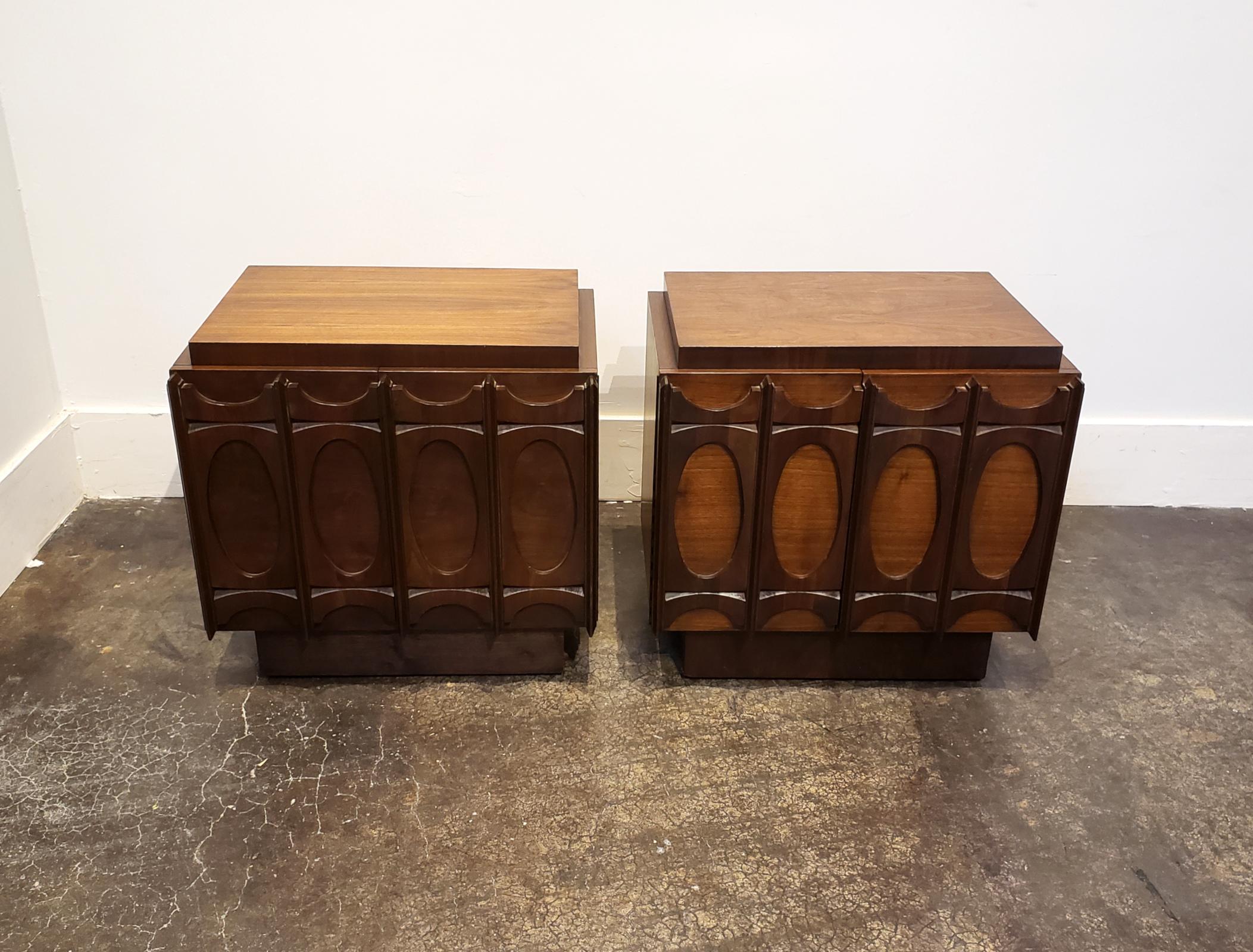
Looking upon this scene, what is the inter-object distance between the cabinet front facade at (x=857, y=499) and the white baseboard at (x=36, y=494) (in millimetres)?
1621

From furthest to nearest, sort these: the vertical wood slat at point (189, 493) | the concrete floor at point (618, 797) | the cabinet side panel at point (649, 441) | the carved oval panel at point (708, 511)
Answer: the cabinet side panel at point (649, 441), the carved oval panel at point (708, 511), the vertical wood slat at point (189, 493), the concrete floor at point (618, 797)

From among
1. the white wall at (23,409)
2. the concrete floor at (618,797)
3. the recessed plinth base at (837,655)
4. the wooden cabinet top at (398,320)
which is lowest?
the concrete floor at (618,797)

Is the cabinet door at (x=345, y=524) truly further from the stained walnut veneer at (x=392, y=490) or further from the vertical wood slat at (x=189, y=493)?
the vertical wood slat at (x=189, y=493)

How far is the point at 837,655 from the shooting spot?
2.37 metres

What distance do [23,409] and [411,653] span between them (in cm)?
128

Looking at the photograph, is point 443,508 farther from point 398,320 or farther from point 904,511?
point 904,511

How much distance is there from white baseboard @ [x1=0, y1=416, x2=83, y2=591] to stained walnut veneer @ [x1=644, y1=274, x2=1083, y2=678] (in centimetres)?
158

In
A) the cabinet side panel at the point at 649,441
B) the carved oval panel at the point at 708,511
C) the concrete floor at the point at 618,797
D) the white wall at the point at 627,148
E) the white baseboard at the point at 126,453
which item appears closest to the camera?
the concrete floor at the point at 618,797

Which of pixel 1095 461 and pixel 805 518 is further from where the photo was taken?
pixel 1095 461

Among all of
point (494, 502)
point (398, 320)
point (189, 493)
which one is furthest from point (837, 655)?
point (189, 493)

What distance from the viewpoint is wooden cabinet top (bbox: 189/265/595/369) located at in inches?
79.2

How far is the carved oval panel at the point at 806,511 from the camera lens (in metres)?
2.12

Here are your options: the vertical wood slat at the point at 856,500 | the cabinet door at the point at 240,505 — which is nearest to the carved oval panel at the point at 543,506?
the cabinet door at the point at 240,505

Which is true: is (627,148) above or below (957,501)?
above
